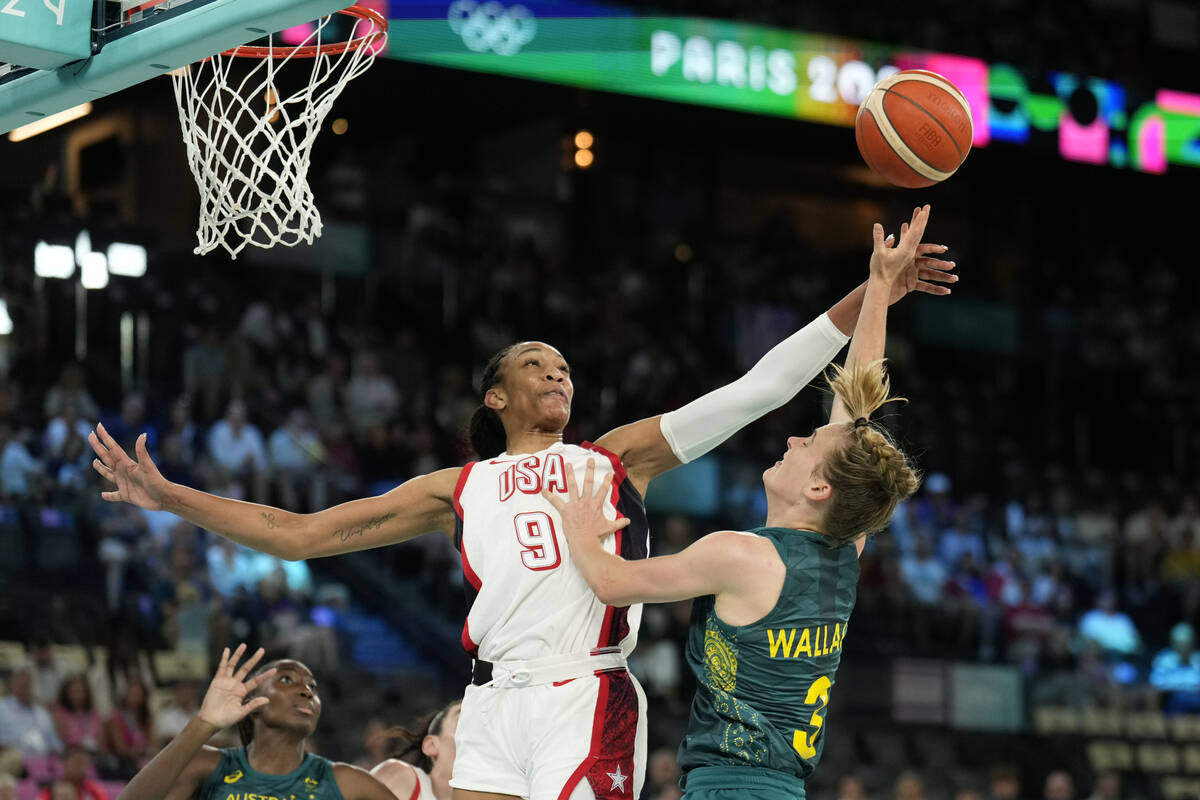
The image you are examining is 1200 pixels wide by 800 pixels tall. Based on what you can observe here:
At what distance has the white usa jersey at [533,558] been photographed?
15.2 ft

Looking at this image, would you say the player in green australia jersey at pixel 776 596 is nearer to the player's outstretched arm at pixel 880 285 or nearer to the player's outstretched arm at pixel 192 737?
the player's outstretched arm at pixel 880 285

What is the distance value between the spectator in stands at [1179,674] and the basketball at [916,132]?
35.2 feet

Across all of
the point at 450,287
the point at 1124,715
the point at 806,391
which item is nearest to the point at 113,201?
the point at 450,287

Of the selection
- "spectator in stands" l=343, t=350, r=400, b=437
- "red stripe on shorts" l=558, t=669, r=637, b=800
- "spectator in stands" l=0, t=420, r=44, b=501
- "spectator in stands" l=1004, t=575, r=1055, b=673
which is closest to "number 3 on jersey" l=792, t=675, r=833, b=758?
"red stripe on shorts" l=558, t=669, r=637, b=800

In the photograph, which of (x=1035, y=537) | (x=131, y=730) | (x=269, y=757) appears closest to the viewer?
(x=269, y=757)

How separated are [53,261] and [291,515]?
8991mm

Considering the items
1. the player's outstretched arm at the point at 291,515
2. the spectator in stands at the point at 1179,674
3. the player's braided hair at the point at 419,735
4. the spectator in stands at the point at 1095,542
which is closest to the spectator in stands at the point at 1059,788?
the spectator in stands at the point at 1179,674

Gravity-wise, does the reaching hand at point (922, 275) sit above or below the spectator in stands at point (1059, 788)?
above

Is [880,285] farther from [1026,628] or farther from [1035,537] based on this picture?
[1035,537]

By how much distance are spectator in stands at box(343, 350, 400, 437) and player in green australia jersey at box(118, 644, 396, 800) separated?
27.8 ft

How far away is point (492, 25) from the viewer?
1631 cm

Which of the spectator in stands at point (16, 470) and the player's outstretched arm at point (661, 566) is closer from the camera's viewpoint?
the player's outstretched arm at point (661, 566)

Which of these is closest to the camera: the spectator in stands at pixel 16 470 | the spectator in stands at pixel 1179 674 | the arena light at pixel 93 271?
the spectator in stands at pixel 16 470

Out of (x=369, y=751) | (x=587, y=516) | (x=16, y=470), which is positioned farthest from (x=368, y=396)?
(x=587, y=516)
